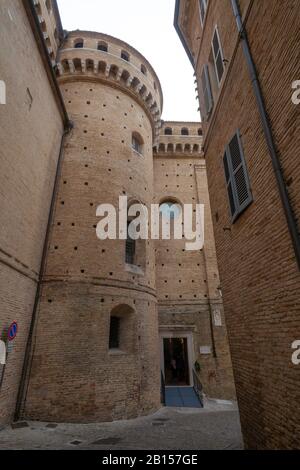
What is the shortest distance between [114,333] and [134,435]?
11.4ft

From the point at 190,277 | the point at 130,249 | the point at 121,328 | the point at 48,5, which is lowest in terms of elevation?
the point at 121,328

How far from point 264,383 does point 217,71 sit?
721cm

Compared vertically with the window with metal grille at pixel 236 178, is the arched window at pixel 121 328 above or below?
below

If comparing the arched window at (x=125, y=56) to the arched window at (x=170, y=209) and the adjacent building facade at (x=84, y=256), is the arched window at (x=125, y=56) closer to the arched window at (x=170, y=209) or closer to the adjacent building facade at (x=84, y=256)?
the adjacent building facade at (x=84, y=256)

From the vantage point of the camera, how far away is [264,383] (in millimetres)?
4473

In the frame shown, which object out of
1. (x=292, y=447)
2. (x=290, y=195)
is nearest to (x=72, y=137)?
(x=290, y=195)

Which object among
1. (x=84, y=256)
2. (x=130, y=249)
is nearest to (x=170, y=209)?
(x=130, y=249)

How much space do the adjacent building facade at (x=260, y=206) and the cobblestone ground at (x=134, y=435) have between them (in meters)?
1.92

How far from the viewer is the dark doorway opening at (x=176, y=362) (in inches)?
507

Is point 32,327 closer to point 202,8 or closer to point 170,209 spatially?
point 170,209

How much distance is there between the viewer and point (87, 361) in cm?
818

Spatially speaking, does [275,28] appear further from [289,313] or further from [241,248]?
[289,313]

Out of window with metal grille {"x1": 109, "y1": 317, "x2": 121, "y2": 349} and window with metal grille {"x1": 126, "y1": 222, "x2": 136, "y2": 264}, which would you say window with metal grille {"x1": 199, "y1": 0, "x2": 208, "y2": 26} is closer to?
window with metal grille {"x1": 126, "y1": 222, "x2": 136, "y2": 264}

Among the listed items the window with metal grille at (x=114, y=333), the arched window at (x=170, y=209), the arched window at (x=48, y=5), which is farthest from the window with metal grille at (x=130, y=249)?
the arched window at (x=48, y=5)
